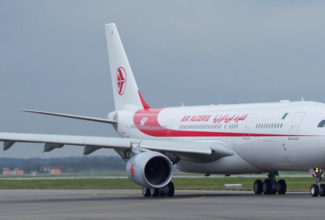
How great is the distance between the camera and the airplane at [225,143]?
100ft

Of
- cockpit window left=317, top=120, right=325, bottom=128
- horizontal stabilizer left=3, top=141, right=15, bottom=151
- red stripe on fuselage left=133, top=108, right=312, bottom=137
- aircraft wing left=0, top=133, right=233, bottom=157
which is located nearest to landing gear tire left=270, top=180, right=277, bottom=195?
aircraft wing left=0, top=133, right=233, bottom=157

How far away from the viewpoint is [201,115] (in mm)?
36594

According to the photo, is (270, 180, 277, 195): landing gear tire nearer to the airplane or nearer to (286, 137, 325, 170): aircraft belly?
the airplane

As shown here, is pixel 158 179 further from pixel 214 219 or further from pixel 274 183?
pixel 214 219

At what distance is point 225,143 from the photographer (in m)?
33.8

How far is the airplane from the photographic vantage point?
30.6 meters

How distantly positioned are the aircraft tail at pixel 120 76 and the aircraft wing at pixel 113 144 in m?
9.24

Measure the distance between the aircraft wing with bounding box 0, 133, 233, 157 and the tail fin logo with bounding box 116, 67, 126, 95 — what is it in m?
10.6

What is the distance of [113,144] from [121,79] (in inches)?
477

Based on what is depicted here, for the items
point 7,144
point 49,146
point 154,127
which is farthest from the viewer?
point 154,127

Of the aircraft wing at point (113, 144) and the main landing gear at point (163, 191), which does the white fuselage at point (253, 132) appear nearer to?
the aircraft wing at point (113, 144)

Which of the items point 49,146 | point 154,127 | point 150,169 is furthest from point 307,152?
point 154,127

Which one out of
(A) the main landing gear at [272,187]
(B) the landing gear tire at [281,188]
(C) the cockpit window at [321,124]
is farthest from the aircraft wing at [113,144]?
(C) the cockpit window at [321,124]

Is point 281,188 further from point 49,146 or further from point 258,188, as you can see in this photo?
point 49,146
